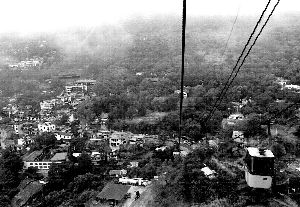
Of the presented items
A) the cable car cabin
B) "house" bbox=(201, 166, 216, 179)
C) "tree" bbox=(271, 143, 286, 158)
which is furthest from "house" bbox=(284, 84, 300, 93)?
the cable car cabin

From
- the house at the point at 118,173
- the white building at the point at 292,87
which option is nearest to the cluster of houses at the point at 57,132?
the house at the point at 118,173

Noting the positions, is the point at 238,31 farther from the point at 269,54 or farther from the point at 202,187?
the point at 202,187

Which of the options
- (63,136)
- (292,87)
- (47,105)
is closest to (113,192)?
(63,136)

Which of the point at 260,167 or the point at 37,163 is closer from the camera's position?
the point at 260,167

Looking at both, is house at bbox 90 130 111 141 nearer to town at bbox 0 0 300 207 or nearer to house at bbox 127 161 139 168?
town at bbox 0 0 300 207

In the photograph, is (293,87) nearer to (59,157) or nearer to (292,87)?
(292,87)

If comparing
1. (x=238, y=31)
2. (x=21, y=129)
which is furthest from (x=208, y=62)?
(x=21, y=129)

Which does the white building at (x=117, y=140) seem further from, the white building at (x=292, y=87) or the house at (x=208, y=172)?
the white building at (x=292, y=87)
